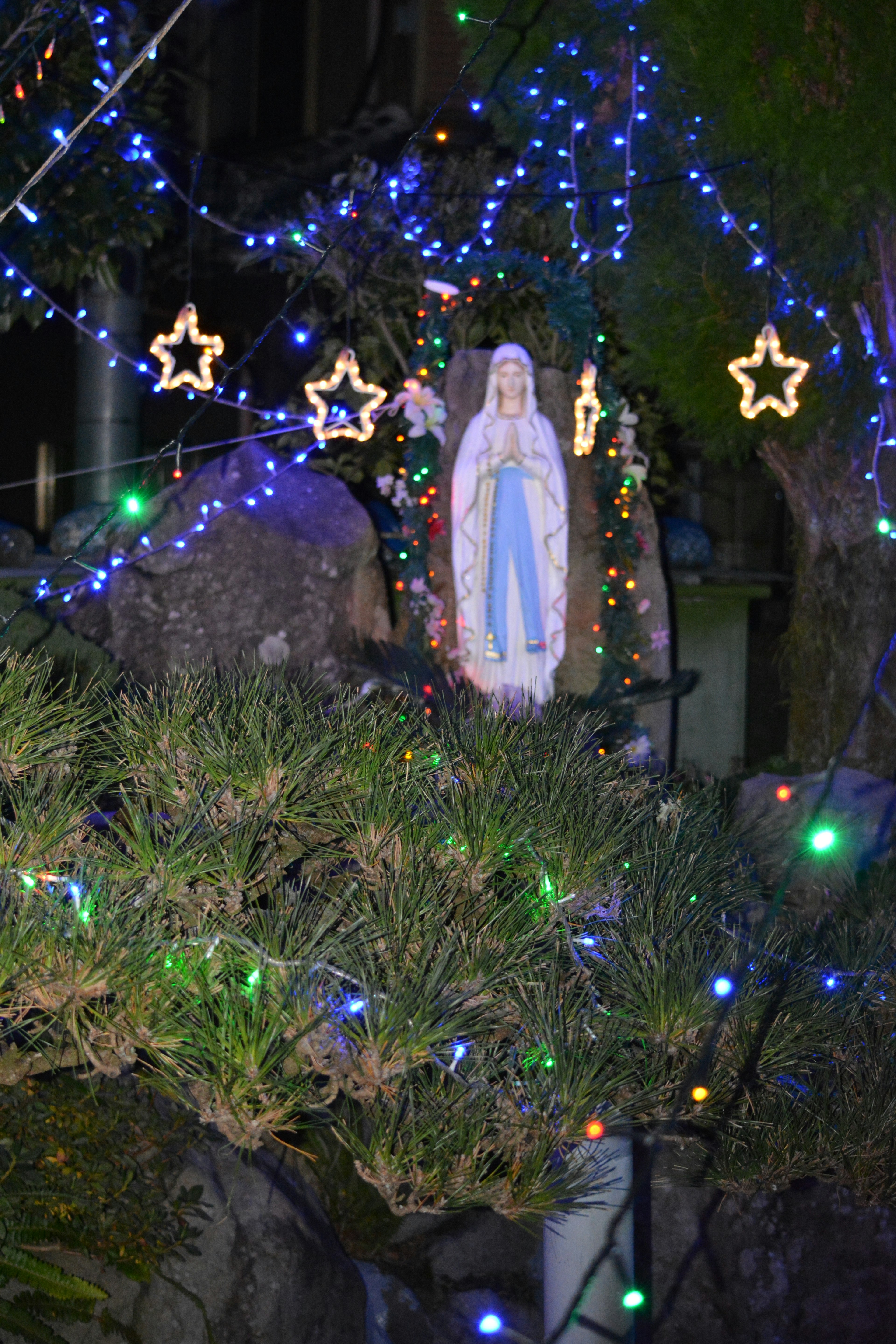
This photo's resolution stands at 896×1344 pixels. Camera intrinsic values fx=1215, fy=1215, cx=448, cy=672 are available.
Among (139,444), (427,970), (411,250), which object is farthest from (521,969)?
(139,444)

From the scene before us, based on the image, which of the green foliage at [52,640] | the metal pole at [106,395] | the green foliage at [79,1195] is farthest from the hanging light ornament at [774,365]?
the metal pole at [106,395]

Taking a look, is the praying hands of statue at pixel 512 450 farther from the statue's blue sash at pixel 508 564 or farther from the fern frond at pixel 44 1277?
the fern frond at pixel 44 1277

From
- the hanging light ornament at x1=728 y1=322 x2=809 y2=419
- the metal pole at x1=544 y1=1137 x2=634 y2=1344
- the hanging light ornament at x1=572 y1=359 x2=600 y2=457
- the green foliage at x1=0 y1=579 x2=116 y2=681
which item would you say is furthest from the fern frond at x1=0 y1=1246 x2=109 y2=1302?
the hanging light ornament at x1=572 y1=359 x2=600 y2=457

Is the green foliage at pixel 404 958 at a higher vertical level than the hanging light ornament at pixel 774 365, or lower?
lower

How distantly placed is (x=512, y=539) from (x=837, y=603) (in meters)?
1.93

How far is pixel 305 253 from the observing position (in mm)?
8477

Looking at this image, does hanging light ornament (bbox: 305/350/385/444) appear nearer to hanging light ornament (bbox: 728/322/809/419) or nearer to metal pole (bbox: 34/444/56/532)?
hanging light ornament (bbox: 728/322/809/419)

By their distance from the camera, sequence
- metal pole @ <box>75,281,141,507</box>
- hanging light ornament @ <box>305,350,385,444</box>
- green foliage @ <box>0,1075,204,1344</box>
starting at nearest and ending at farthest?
green foliage @ <box>0,1075,204,1344</box>
hanging light ornament @ <box>305,350,385,444</box>
metal pole @ <box>75,281,141,507</box>

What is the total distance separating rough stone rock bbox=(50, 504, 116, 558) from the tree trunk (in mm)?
3902

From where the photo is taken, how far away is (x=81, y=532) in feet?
23.7

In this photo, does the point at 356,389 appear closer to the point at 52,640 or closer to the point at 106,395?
the point at 52,640

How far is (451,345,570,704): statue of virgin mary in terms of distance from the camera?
6371 millimetres

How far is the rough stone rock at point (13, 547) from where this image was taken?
703 centimetres

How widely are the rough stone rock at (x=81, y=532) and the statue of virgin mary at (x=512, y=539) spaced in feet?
7.25
